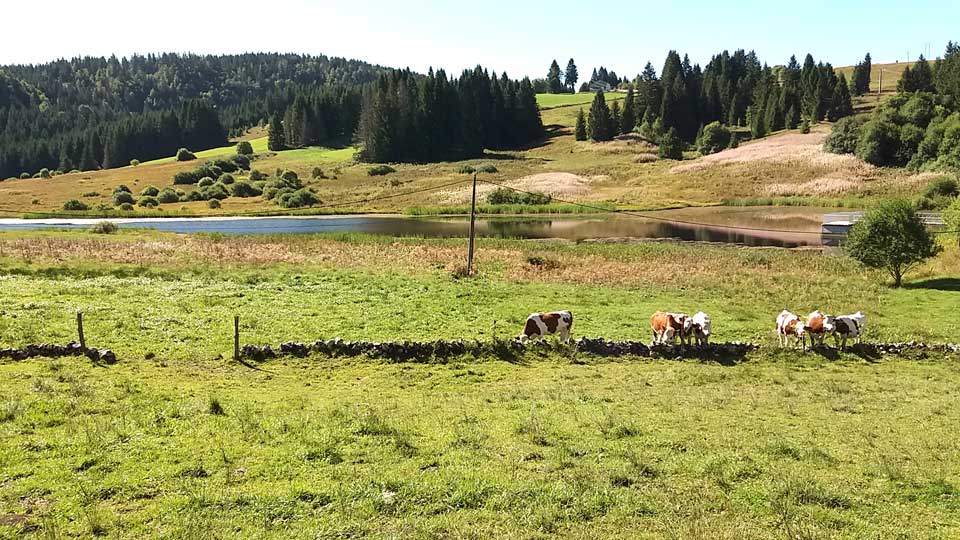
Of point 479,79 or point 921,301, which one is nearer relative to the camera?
point 921,301

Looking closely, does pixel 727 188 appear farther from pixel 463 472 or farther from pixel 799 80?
pixel 463 472

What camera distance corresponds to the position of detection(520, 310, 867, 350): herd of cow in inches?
891

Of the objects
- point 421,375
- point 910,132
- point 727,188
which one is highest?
point 910,132

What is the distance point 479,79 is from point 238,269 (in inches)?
5379

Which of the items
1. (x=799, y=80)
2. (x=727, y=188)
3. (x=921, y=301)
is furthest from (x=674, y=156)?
(x=921, y=301)

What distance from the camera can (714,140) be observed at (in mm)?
132125

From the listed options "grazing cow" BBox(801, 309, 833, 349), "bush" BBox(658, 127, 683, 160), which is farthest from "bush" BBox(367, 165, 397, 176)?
"grazing cow" BBox(801, 309, 833, 349)

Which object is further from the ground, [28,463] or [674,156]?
[674,156]

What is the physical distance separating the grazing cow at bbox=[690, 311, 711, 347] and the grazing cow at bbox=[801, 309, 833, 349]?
147 inches

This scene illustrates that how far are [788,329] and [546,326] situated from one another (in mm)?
9177

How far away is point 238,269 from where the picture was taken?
126 feet

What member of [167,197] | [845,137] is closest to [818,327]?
[845,137]

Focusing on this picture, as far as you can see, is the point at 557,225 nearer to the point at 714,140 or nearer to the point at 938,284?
the point at 938,284

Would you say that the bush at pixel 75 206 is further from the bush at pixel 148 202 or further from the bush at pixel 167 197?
the bush at pixel 167 197
